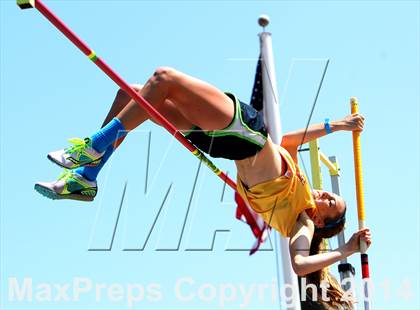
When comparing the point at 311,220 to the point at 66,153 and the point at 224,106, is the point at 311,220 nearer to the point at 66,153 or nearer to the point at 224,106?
the point at 224,106

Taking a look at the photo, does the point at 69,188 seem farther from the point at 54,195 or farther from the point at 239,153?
the point at 239,153

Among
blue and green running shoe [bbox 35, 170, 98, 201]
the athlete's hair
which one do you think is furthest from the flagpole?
blue and green running shoe [bbox 35, 170, 98, 201]

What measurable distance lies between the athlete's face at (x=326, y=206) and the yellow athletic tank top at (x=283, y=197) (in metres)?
0.11

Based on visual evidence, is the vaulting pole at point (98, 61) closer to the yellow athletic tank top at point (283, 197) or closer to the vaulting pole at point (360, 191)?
the yellow athletic tank top at point (283, 197)

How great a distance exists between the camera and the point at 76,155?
16.0 feet

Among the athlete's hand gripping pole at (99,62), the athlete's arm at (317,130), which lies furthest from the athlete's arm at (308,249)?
the athlete's hand gripping pole at (99,62)

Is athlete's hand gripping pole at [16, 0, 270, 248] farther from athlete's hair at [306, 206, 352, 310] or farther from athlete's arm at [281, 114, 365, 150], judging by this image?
athlete's hair at [306, 206, 352, 310]

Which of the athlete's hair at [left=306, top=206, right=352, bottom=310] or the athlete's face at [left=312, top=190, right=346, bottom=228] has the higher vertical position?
the athlete's face at [left=312, top=190, right=346, bottom=228]

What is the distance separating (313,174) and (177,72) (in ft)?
10.4

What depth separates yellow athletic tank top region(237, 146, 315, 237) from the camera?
17.8ft

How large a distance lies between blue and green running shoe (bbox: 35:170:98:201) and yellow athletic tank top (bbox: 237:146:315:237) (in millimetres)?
1145

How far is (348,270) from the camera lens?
289 inches

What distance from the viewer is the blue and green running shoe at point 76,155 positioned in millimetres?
4832

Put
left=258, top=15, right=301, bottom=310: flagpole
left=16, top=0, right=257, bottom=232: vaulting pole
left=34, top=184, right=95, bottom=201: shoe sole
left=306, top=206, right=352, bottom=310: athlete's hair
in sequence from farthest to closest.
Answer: left=258, top=15, right=301, bottom=310: flagpole → left=306, top=206, right=352, bottom=310: athlete's hair → left=34, top=184, right=95, bottom=201: shoe sole → left=16, top=0, right=257, bottom=232: vaulting pole
